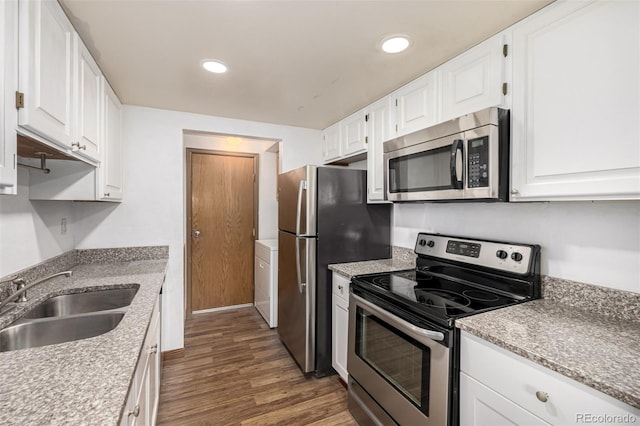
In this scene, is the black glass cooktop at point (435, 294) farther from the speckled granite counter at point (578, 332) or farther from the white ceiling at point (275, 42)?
the white ceiling at point (275, 42)

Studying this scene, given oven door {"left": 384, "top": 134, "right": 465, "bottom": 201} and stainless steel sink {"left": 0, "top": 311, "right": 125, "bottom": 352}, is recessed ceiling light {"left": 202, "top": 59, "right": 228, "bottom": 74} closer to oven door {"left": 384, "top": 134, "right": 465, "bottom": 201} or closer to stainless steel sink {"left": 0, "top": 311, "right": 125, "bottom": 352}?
oven door {"left": 384, "top": 134, "right": 465, "bottom": 201}

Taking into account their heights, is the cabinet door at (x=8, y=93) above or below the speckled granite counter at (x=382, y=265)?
above

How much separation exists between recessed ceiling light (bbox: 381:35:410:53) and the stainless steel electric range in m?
1.20

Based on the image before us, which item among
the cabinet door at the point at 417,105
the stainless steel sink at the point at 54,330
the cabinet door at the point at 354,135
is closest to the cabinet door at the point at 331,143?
the cabinet door at the point at 354,135

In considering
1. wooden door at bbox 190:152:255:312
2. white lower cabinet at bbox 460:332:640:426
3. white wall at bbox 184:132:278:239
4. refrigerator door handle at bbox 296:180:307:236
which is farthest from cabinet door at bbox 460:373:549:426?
wooden door at bbox 190:152:255:312

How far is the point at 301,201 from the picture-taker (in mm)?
2256

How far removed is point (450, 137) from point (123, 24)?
1.73 meters

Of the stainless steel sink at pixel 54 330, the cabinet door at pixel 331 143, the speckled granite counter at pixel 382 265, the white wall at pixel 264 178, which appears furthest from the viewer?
the white wall at pixel 264 178

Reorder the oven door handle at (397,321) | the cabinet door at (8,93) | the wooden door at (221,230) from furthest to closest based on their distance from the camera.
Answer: the wooden door at (221,230)
the oven door handle at (397,321)
the cabinet door at (8,93)

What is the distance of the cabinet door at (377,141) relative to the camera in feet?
7.02

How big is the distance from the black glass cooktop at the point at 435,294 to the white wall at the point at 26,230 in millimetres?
1825

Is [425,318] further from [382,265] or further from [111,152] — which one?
[111,152]

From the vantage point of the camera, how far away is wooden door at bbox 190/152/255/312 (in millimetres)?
3561

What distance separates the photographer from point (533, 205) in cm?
151
